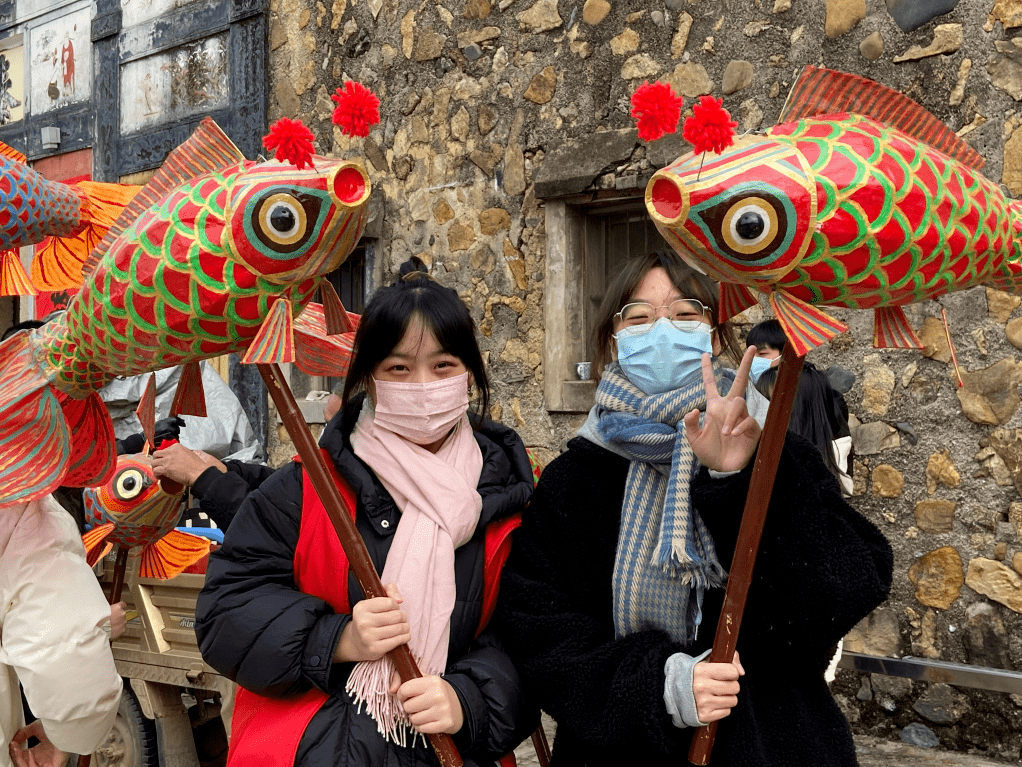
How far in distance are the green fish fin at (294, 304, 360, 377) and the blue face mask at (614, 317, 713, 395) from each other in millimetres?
601

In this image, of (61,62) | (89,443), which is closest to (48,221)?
(89,443)

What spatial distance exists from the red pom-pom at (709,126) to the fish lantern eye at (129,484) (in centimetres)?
236

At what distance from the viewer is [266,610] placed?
1.86 m

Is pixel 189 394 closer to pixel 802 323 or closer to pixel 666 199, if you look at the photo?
pixel 666 199

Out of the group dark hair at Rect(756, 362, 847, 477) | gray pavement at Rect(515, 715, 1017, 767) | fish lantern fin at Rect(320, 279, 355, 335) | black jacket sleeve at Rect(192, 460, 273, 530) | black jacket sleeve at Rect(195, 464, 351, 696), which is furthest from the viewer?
gray pavement at Rect(515, 715, 1017, 767)

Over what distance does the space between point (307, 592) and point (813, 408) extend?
7.06ft

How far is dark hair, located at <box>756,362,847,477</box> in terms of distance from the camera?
10.9 feet

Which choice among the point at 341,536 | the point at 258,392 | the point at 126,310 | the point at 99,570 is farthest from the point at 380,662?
the point at 258,392

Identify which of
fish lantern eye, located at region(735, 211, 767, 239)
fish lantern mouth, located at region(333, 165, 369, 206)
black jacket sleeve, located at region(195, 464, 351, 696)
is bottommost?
black jacket sleeve, located at region(195, 464, 351, 696)

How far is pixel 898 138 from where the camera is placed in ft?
4.94

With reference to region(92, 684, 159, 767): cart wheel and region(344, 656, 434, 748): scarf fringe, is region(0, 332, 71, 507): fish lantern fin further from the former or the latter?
region(92, 684, 159, 767): cart wheel

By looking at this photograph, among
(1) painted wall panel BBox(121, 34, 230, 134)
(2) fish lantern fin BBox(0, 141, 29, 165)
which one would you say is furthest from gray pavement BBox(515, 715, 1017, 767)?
(1) painted wall panel BBox(121, 34, 230, 134)

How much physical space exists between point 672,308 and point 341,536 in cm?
79

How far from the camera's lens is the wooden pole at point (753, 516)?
1.60 meters
